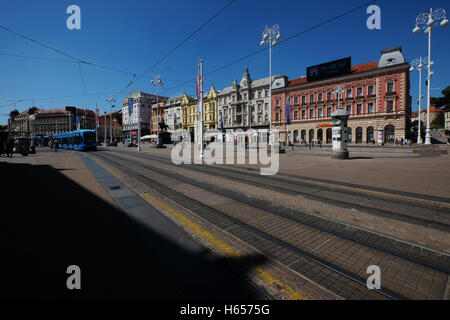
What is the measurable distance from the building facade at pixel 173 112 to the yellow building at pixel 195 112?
8.79ft

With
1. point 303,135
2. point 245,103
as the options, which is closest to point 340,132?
point 303,135

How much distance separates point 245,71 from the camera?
2062 inches

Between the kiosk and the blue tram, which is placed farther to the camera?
the blue tram

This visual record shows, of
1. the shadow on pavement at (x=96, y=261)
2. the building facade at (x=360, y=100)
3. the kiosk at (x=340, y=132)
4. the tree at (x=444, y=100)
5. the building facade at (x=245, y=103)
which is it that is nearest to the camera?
the shadow on pavement at (x=96, y=261)

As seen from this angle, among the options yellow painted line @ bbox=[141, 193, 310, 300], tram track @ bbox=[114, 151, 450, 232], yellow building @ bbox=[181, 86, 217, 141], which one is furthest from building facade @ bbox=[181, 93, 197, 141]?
yellow painted line @ bbox=[141, 193, 310, 300]

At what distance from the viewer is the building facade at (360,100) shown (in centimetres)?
3406

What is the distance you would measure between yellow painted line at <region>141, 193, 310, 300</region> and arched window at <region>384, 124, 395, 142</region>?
4375cm

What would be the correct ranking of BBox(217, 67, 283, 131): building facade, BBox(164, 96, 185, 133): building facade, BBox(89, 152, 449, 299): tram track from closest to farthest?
BBox(89, 152, 449, 299): tram track
BBox(217, 67, 283, 131): building facade
BBox(164, 96, 185, 133): building facade

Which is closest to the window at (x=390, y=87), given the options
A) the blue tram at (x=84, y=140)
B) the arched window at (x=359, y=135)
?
the arched window at (x=359, y=135)

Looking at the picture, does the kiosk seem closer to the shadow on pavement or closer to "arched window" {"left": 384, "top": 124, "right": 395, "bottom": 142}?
the shadow on pavement

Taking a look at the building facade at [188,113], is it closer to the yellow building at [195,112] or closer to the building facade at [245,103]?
the yellow building at [195,112]

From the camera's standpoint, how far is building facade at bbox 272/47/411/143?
1341 inches
